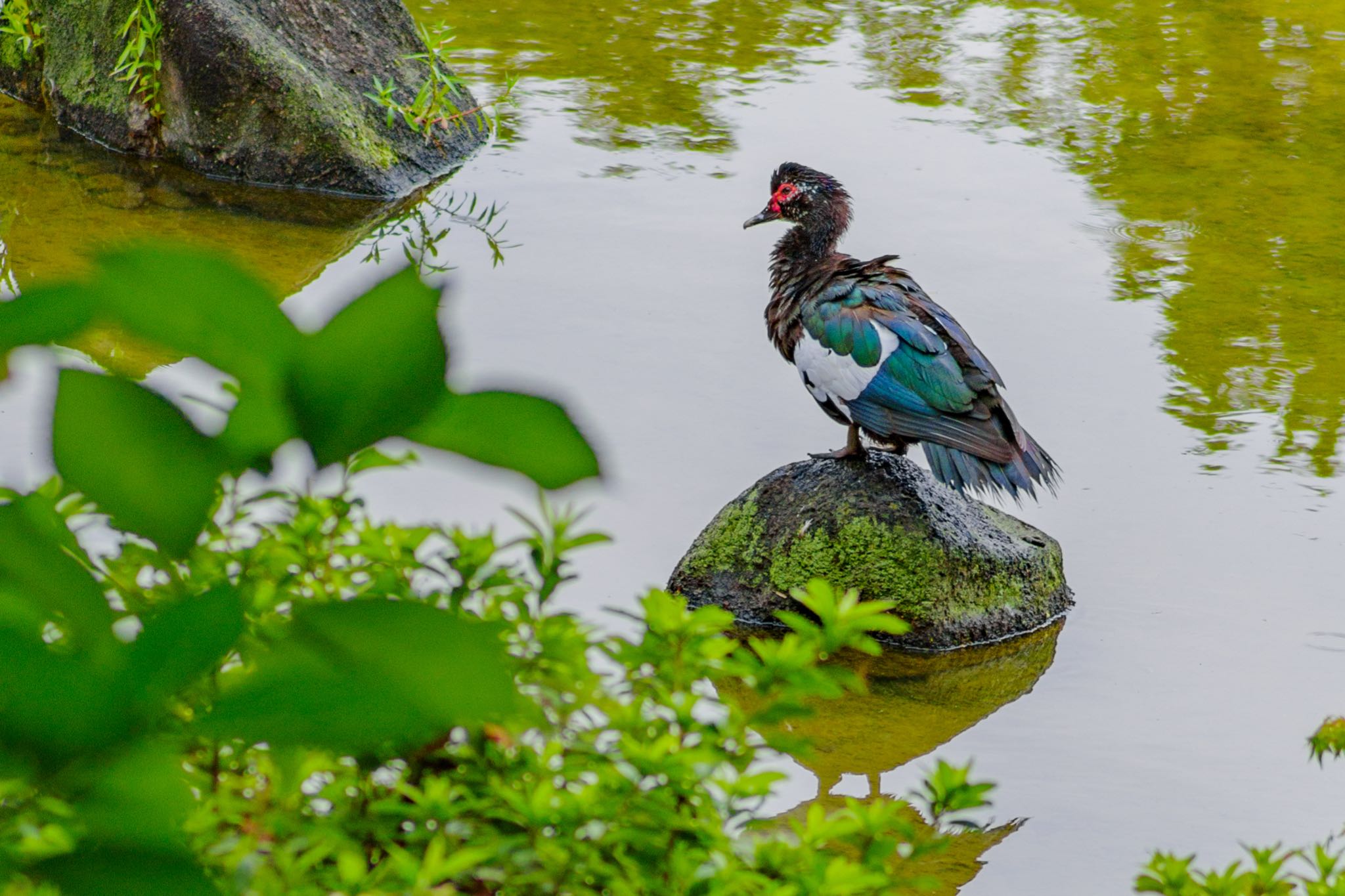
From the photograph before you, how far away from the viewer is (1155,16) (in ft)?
31.9

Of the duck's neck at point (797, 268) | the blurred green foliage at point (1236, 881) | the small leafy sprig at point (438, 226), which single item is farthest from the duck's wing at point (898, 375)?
the blurred green foliage at point (1236, 881)

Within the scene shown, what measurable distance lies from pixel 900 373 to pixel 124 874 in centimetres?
393

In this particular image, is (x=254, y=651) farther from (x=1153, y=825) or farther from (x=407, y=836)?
(x=1153, y=825)

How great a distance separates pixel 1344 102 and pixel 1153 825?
20.4 ft

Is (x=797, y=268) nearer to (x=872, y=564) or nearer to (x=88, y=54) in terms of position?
(x=872, y=564)

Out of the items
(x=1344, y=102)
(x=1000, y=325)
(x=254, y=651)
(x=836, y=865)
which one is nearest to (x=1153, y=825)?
(x=836, y=865)

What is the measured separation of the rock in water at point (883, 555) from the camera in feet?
14.3

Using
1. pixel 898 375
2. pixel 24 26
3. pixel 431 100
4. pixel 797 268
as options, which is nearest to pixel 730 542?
pixel 898 375

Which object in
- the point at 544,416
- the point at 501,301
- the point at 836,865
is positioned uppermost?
the point at 544,416

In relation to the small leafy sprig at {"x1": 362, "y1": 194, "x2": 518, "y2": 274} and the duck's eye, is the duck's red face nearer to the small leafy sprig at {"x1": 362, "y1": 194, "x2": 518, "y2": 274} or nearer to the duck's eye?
the duck's eye

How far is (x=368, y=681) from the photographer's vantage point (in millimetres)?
443

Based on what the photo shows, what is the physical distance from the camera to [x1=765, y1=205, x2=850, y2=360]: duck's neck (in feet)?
15.0

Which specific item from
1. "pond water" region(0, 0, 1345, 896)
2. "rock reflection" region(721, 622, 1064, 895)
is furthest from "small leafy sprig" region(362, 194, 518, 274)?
"rock reflection" region(721, 622, 1064, 895)

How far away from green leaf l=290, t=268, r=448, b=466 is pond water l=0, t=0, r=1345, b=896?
7.39 ft
